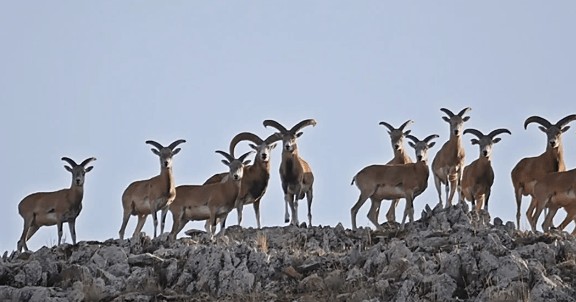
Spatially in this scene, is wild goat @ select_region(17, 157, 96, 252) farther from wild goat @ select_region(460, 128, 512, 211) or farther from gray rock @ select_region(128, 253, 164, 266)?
wild goat @ select_region(460, 128, 512, 211)

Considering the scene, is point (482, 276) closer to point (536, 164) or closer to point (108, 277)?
point (108, 277)

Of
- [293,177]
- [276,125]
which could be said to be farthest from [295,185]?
[276,125]

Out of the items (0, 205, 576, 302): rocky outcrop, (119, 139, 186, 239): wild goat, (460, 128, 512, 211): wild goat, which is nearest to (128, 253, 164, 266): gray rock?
(0, 205, 576, 302): rocky outcrop

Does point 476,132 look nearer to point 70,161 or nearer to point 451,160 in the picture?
point 451,160

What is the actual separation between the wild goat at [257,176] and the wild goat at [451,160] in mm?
4183

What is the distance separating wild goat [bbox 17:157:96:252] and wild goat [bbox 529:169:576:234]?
1124cm

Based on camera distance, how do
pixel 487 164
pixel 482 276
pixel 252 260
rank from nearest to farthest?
1. pixel 482 276
2. pixel 252 260
3. pixel 487 164

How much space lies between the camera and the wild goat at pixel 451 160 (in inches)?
1551

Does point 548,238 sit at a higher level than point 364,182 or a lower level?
lower

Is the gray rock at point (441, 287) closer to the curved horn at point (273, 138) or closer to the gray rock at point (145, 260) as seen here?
the gray rock at point (145, 260)

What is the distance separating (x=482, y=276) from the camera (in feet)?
92.1

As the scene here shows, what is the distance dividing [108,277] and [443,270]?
6509 millimetres

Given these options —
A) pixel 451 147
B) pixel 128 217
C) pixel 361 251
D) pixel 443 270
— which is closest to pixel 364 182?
pixel 451 147

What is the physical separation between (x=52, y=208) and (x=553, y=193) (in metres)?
12.3
